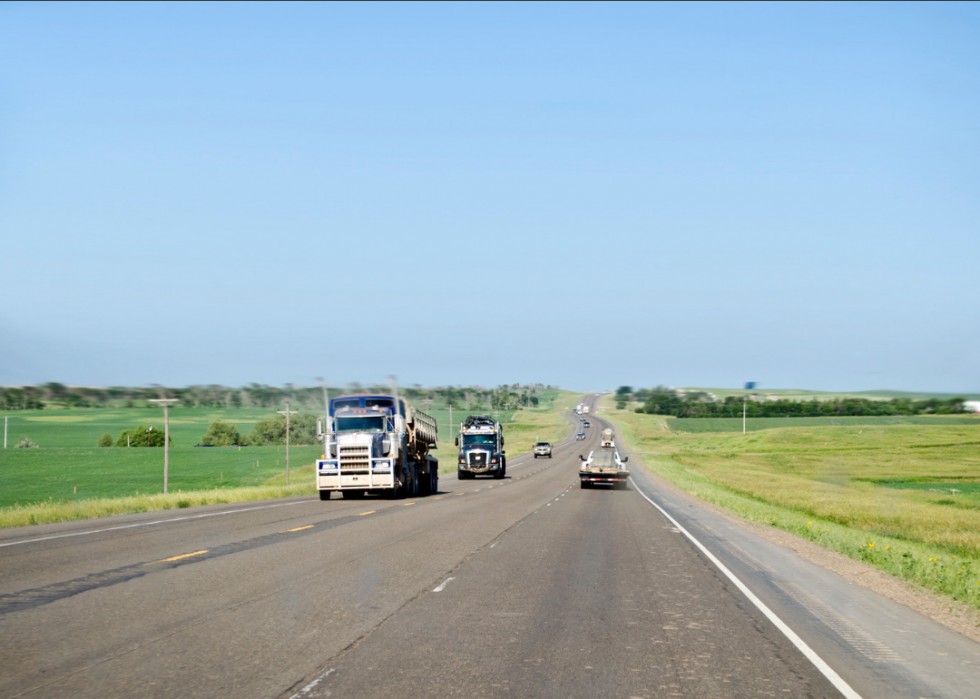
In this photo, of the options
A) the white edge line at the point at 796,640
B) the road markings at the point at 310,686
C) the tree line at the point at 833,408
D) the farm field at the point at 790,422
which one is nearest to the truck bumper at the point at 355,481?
the white edge line at the point at 796,640

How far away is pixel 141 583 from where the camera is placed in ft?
36.2

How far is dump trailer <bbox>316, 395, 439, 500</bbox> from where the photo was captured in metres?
32.2

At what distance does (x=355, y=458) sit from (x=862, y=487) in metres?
36.9

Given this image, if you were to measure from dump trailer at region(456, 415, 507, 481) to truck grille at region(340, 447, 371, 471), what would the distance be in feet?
82.4

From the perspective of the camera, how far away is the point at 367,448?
32281 mm

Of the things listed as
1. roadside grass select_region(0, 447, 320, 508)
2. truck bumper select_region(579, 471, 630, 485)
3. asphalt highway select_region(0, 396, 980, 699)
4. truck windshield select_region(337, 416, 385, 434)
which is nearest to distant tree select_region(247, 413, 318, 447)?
roadside grass select_region(0, 447, 320, 508)

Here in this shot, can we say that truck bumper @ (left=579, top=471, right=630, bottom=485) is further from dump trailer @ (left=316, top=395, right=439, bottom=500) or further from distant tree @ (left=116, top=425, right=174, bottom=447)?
distant tree @ (left=116, top=425, right=174, bottom=447)

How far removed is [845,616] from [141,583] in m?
9.13

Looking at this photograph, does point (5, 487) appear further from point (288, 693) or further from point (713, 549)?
point (288, 693)

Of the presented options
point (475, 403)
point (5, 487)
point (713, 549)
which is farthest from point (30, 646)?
point (475, 403)

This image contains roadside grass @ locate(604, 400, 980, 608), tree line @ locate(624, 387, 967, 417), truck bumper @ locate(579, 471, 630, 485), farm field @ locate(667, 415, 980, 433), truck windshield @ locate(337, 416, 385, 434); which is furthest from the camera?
tree line @ locate(624, 387, 967, 417)

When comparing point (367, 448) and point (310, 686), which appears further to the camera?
point (367, 448)

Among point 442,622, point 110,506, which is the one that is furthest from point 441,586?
point 110,506

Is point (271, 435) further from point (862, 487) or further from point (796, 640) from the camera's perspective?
point (796, 640)
